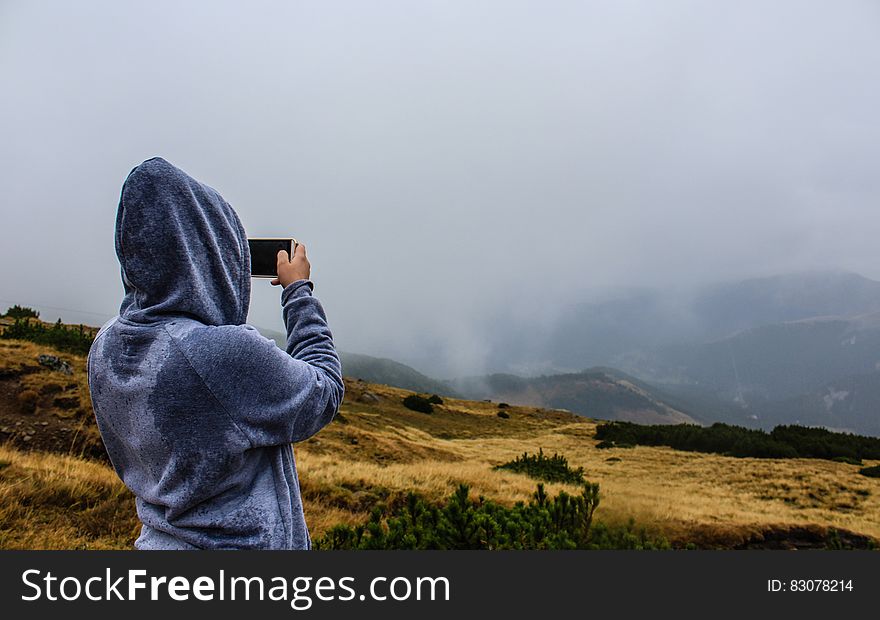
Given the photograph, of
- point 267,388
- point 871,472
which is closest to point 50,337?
point 267,388

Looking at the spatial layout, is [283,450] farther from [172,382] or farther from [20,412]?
[20,412]

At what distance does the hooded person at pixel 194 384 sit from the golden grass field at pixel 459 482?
14.7ft

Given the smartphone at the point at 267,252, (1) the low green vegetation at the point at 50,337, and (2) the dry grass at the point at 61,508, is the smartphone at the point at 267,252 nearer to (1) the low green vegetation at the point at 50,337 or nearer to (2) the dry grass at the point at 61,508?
(2) the dry grass at the point at 61,508

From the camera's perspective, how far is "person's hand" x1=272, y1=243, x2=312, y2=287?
1.92 metres

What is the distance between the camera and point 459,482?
1091cm

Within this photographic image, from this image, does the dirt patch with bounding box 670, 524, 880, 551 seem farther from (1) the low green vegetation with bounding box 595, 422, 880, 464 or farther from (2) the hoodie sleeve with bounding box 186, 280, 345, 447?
(1) the low green vegetation with bounding box 595, 422, 880, 464

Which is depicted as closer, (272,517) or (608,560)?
(272,517)

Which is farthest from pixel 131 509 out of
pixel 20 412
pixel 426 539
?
pixel 20 412

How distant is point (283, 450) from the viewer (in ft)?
5.78

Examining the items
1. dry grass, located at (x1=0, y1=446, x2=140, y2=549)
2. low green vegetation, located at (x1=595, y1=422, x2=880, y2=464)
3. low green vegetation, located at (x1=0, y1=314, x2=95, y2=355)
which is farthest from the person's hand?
low green vegetation, located at (x1=595, y1=422, x2=880, y2=464)

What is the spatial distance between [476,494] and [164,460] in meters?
9.24

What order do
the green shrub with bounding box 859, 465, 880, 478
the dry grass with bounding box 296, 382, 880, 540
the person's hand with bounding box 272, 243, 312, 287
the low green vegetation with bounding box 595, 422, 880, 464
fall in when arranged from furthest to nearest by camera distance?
the low green vegetation with bounding box 595, 422, 880, 464 → the green shrub with bounding box 859, 465, 880, 478 → the dry grass with bounding box 296, 382, 880, 540 → the person's hand with bounding box 272, 243, 312, 287

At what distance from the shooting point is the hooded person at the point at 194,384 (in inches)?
59.0

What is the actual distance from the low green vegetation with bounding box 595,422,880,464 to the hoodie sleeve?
94.7 ft
